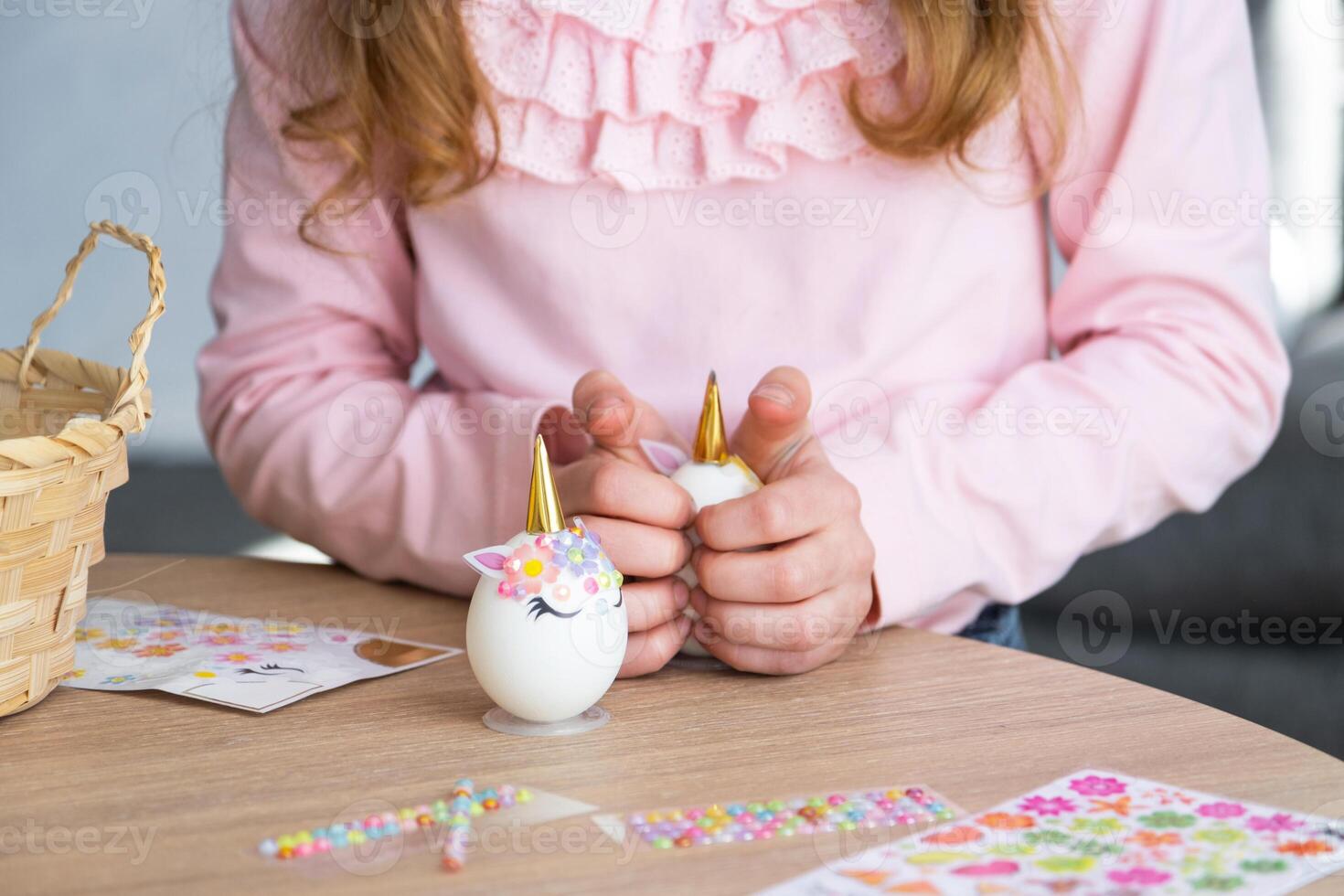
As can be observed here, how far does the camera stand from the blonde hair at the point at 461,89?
2.67 ft

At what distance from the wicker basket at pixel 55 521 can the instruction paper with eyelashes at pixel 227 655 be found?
51 millimetres

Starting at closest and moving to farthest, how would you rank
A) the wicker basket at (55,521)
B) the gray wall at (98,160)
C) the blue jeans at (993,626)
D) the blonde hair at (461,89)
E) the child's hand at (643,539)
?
1. the wicker basket at (55,521)
2. the child's hand at (643,539)
3. the blonde hair at (461,89)
4. the blue jeans at (993,626)
5. the gray wall at (98,160)

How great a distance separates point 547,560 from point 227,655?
227 millimetres

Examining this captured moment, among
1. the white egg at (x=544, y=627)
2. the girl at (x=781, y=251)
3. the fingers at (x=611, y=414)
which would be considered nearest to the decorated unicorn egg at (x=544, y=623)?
the white egg at (x=544, y=627)

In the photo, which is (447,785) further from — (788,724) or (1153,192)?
(1153,192)

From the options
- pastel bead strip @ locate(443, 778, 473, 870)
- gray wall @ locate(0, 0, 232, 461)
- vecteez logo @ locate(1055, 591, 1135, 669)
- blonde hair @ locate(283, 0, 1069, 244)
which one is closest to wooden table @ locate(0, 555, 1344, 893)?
pastel bead strip @ locate(443, 778, 473, 870)

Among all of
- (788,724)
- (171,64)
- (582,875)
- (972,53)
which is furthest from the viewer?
(171,64)

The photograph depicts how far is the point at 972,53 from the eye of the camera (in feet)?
2.69

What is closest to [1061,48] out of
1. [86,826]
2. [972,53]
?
[972,53]

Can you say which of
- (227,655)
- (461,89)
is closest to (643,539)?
(227,655)

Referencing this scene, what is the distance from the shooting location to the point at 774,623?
64 cm

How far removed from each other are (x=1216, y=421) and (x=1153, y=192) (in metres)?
0.17

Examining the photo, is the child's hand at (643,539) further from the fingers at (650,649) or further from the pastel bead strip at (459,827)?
the pastel bead strip at (459,827)

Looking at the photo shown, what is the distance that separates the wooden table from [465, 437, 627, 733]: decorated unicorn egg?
2 cm
